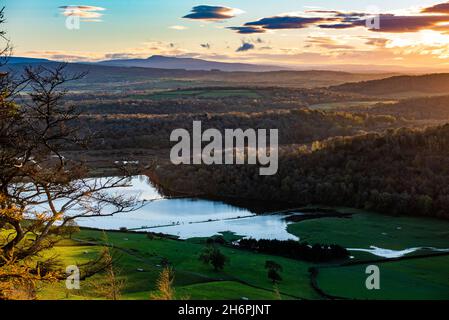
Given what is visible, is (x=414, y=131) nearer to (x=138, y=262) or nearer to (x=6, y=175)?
(x=138, y=262)

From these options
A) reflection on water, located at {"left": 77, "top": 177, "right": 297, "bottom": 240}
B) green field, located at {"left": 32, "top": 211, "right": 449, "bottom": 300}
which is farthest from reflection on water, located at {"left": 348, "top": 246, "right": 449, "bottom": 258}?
reflection on water, located at {"left": 77, "top": 177, "right": 297, "bottom": 240}

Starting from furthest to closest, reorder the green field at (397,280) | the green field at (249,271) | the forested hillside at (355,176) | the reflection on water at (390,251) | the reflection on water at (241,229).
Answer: the forested hillside at (355,176) < the reflection on water at (241,229) < the reflection on water at (390,251) < the green field at (397,280) < the green field at (249,271)

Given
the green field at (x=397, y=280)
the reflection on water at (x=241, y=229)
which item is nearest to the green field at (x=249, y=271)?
the green field at (x=397, y=280)

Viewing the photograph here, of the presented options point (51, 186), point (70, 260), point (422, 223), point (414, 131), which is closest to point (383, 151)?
point (414, 131)

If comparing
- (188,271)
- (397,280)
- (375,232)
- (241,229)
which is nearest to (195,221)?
(241,229)

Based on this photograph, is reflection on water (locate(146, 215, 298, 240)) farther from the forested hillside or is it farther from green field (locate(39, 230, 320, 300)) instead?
the forested hillside

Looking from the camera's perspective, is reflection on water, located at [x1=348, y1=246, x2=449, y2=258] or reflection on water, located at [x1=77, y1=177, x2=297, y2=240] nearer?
reflection on water, located at [x1=348, y1=246, x2=449, y2=258]

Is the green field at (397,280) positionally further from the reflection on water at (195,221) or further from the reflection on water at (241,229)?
the reflection on water at (195,221)

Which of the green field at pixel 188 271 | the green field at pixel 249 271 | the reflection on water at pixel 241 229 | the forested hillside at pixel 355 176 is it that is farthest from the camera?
the forested hillside at pixel 355 176
